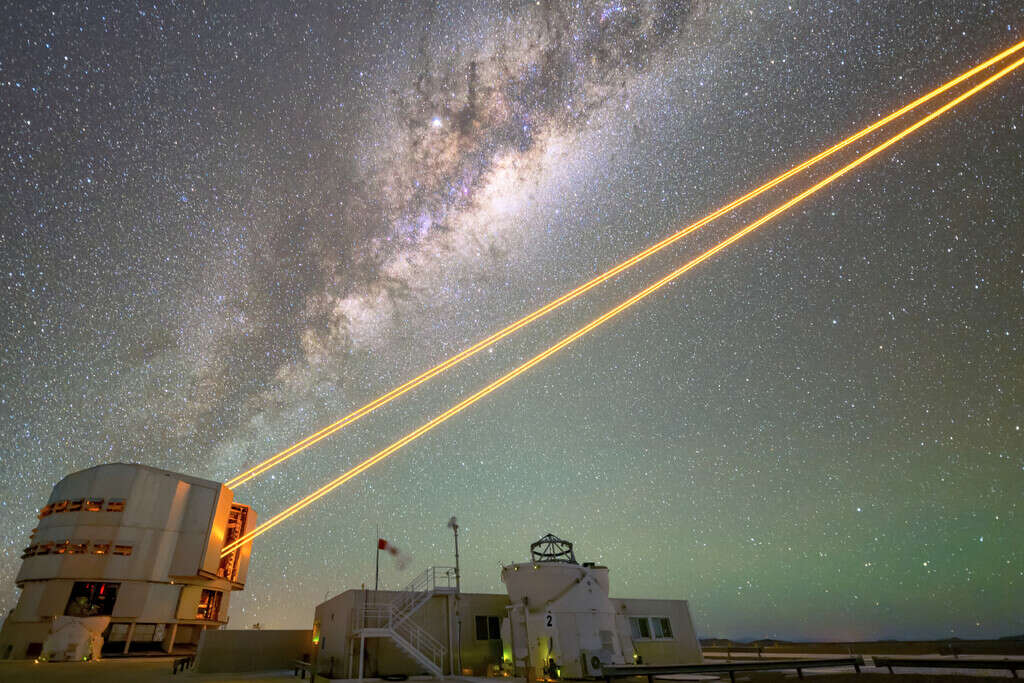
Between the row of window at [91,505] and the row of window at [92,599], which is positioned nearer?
the row of window at [92,599]

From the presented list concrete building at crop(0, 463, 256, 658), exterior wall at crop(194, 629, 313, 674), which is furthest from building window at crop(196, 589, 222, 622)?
exterior wall at crop(194, 629, 313, 674)

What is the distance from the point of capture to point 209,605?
165 feet

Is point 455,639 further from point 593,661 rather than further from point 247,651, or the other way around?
point 247,651

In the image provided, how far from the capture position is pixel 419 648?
24.9m

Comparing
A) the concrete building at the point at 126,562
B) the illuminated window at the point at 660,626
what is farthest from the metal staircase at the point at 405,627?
the concrete building at the point at 126,562

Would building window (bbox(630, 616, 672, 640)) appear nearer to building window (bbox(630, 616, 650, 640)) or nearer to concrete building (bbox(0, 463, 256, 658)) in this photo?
building window (bbox(630, 616, 650, 640))

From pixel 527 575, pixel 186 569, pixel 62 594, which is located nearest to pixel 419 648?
pixel 527 575

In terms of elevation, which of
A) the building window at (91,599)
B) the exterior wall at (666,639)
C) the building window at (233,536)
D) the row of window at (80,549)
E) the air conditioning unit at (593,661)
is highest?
the building window at (233,536)

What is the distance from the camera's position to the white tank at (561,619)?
2364 cm

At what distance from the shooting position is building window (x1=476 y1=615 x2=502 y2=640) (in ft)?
89.3

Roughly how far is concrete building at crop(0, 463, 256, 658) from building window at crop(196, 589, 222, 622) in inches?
3.7

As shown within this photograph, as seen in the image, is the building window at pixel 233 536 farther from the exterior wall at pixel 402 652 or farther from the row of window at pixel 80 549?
the exterior wall at pixel 402 652

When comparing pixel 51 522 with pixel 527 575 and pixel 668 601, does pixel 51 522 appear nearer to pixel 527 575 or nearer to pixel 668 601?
pixel 527 575

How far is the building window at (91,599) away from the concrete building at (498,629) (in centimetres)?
2571
